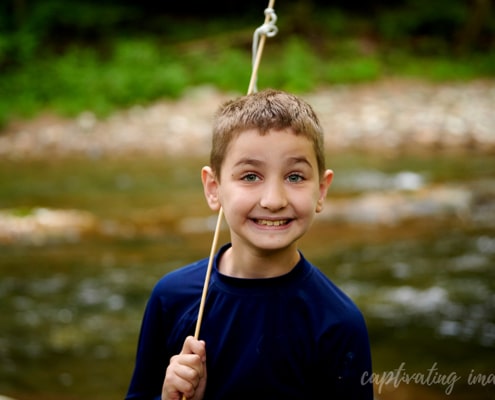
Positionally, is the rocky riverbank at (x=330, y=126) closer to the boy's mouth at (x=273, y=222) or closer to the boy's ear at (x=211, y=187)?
the boy's ear at (x=211, y=187)

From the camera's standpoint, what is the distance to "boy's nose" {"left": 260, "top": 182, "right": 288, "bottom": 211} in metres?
1.91

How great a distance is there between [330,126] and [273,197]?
1210 centimetres

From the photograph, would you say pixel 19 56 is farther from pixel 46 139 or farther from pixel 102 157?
pixel 102 157

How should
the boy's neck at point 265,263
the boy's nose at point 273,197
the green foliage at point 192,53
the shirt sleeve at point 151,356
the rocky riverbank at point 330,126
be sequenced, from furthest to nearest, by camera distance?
the green foliage at point 192,53
the rocky riverbank at point 330,126
the shirt sleeve at point 151,356
the boy's neck at point 265,263
the boy's nose at point 273,197

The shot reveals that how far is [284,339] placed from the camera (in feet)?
6.40

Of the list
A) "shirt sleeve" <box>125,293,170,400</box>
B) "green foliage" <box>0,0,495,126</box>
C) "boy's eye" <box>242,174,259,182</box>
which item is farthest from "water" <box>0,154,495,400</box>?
"green foliage" <box>0,0,495,126</box>

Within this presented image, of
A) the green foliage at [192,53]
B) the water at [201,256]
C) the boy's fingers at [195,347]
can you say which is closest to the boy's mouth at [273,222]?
the boy's fingers at [195,347]

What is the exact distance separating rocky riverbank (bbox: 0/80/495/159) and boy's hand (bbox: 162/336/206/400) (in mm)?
10985

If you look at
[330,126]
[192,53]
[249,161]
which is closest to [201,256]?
[249,161]

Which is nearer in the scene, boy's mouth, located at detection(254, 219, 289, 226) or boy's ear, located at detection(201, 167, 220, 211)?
boy's mouth, located at detection(254, 219, 289, 226)

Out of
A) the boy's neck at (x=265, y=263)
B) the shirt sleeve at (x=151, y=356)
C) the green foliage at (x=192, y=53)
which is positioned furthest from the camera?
the green foliage at (x=192, y=53)

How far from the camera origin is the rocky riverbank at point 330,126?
12930mm

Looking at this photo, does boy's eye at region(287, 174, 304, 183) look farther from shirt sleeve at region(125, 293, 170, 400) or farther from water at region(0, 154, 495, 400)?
water at region(0, 154, 495, 400)

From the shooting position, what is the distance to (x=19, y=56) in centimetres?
1639
